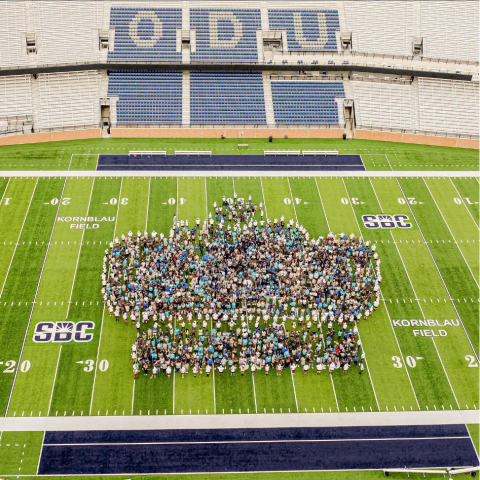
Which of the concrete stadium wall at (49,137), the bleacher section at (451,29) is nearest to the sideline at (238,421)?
the concrete stadium wall at (49,137)

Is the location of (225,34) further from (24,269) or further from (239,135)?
(24,269)

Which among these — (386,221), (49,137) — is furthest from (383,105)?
(49,137)

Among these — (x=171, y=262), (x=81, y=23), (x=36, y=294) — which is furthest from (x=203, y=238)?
(x=81, y=23)

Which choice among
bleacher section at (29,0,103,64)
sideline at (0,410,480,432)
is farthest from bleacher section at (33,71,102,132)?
sideline at (0,410,480,432)

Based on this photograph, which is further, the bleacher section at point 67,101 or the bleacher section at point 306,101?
the bleacher section at point 306,101

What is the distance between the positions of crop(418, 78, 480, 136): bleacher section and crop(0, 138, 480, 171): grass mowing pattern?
2.38 meters

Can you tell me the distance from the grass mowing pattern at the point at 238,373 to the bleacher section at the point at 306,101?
8165mm

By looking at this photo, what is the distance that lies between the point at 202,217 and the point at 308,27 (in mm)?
26244

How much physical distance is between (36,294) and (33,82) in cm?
2399

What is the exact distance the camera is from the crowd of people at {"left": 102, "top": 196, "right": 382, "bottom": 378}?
97.7 ft

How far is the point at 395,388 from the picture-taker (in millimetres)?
29672

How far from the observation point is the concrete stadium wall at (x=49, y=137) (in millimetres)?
46531

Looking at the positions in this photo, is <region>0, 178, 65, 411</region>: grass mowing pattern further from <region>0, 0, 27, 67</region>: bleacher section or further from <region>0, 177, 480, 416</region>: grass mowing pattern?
<region>0, 0, 27, 67</region>: bleacher section

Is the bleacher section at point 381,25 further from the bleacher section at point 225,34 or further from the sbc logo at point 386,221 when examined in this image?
the sbc logo at point 386,221
